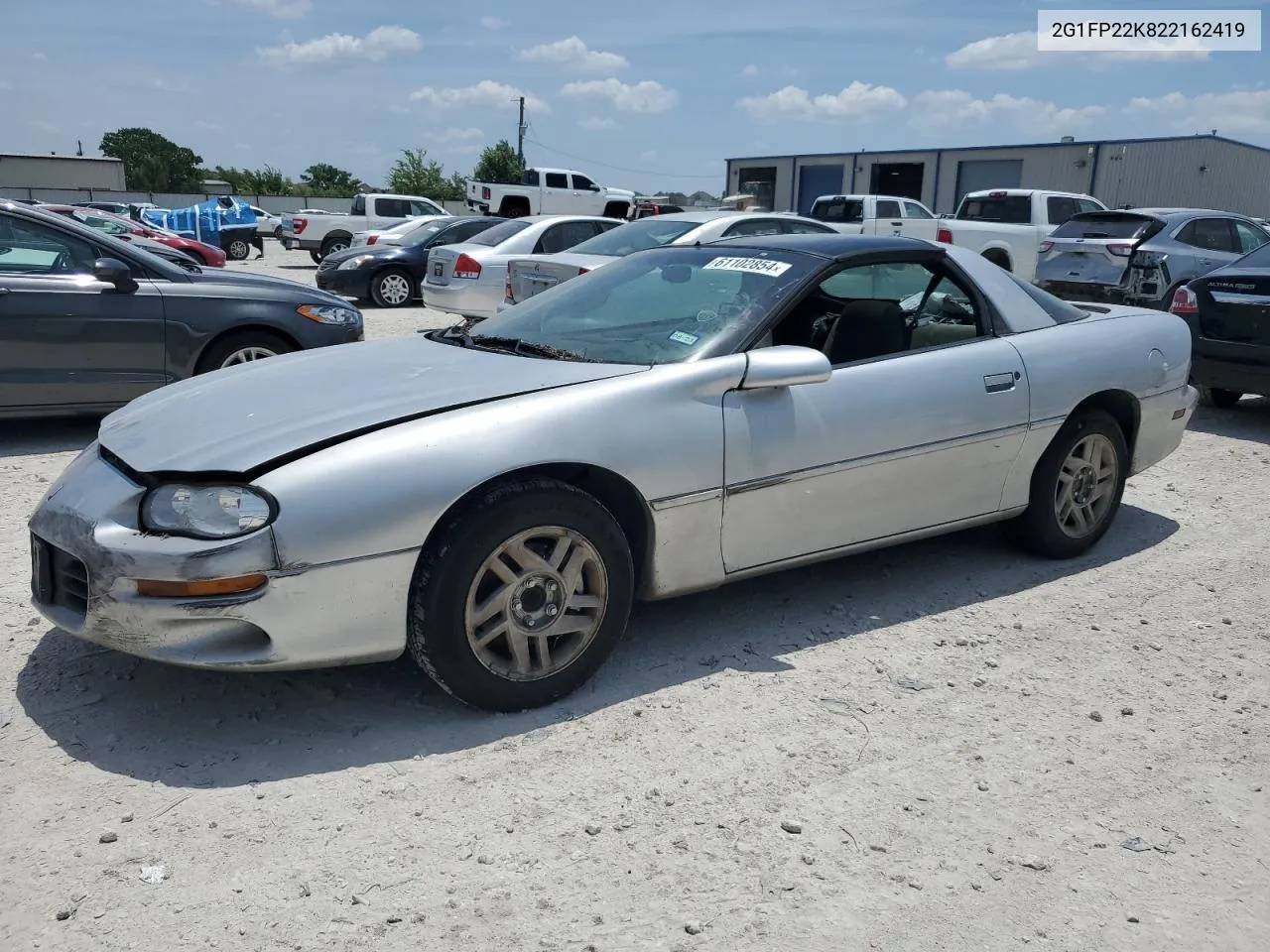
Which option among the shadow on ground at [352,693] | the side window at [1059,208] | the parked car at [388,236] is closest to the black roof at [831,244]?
the shadow on ground at [352,693]

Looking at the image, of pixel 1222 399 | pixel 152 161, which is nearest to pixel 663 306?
pixel 1222 399

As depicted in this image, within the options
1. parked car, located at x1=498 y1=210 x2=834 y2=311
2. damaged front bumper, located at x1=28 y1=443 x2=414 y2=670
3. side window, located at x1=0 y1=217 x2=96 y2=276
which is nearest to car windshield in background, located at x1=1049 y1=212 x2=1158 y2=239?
parked car, located at x1=498 y1=210 x2=834 y2=311

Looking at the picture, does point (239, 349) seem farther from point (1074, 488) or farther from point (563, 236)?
point (563, 236)

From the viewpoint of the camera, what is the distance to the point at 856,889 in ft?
8.22

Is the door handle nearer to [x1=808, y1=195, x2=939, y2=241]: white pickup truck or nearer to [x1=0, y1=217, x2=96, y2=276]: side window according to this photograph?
[x1=0, y1=217, x2=96, y2=276]: side window

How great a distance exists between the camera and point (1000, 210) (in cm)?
1809

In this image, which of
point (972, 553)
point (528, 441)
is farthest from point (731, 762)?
point (972, 553)

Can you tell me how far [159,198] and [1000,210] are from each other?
134 feet

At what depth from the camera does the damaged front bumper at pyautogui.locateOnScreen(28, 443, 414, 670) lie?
284 centimetres

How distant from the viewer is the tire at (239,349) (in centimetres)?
674

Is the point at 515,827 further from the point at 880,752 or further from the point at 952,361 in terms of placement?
the point at 952,361

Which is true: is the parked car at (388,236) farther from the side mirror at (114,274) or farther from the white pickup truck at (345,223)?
the side mirror at (114,274)

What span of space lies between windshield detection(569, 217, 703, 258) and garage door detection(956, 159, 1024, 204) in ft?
103

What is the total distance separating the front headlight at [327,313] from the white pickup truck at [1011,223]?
11844 mm
